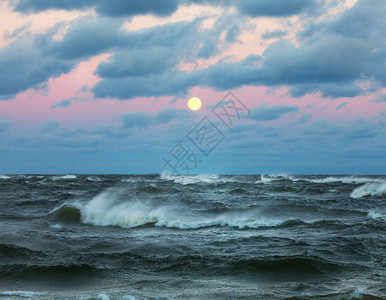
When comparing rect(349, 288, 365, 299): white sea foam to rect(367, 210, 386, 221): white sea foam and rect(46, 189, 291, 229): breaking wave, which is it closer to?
rect(46, 189, 291, 229): breaking wave

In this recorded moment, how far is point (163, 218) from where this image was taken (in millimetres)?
13984

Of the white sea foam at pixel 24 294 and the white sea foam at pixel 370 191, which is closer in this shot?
the white sea foam at pixel 24 294

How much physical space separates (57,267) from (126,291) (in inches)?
81.4

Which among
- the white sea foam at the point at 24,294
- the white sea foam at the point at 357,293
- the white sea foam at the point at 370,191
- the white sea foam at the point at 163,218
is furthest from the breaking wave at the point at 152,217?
the white sea foam at the point at 370,191

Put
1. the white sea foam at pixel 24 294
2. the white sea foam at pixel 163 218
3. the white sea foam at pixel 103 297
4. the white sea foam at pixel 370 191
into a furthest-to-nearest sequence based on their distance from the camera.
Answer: the white sea foam at pixel 370 191 < the white sea foam at pixel 163 218 < the white sea foam at pixel 24 294 < the white sea foam at pixel 103 297

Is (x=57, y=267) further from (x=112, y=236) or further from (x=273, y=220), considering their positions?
(x=273, y=220)

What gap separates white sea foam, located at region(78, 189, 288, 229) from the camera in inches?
511

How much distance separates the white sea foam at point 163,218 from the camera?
511 inches

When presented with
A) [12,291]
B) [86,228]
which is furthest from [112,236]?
[12,291]

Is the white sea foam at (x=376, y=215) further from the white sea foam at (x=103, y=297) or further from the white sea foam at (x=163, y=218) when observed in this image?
the white sea foam at (x=103, y=297)

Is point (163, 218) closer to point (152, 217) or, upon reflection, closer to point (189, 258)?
point (152, 217)

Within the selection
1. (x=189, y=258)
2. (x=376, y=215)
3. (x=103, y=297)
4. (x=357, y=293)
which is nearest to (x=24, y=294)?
(x=103, y=297)

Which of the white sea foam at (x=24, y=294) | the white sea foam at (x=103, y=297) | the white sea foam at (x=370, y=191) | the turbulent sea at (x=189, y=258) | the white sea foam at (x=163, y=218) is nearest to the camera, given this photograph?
the white sea foam at (x=103, y=297)

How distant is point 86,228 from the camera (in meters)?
12.6
